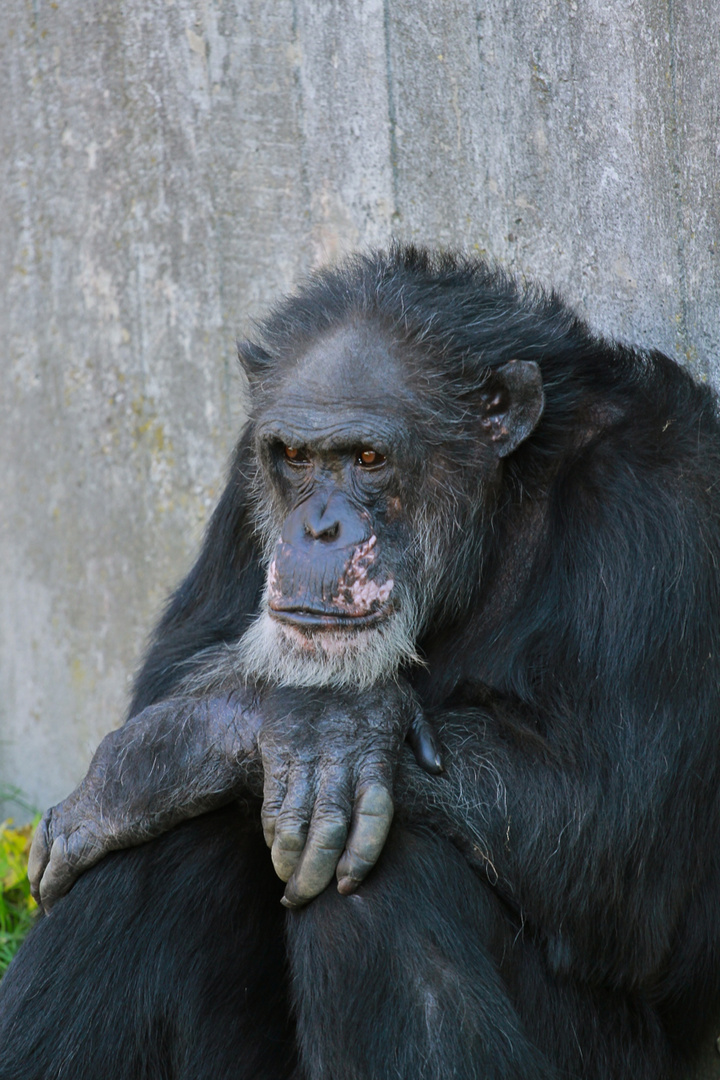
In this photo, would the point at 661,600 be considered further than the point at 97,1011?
No

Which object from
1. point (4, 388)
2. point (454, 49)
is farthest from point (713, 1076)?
point (4, 388)

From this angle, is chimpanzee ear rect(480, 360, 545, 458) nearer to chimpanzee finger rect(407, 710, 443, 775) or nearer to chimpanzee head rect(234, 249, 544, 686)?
chimpanzee head rect(234, 249, 544, 686)

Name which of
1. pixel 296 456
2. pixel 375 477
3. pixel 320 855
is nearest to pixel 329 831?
pixel 320 855

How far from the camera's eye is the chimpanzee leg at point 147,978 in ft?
11.1

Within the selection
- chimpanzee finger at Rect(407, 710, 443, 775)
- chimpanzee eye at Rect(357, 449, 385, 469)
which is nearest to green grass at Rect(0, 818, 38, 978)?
chimpanzee finger at Rect(407, 710, 443, 775)

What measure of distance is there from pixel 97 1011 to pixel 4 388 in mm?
3359

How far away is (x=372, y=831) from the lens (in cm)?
304

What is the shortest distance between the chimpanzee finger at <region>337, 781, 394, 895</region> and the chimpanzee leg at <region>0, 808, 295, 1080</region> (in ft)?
1.92

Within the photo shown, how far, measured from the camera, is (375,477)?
3527 millimetres

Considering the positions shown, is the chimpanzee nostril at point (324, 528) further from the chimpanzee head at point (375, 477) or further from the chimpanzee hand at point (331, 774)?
the chimpanzee hand at point (331, 774)

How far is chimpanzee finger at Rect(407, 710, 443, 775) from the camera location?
3237 millimetres

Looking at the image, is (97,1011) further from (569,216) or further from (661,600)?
(569,216)

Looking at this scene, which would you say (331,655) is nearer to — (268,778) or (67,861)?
(268,778)

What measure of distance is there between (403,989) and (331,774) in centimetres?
53
